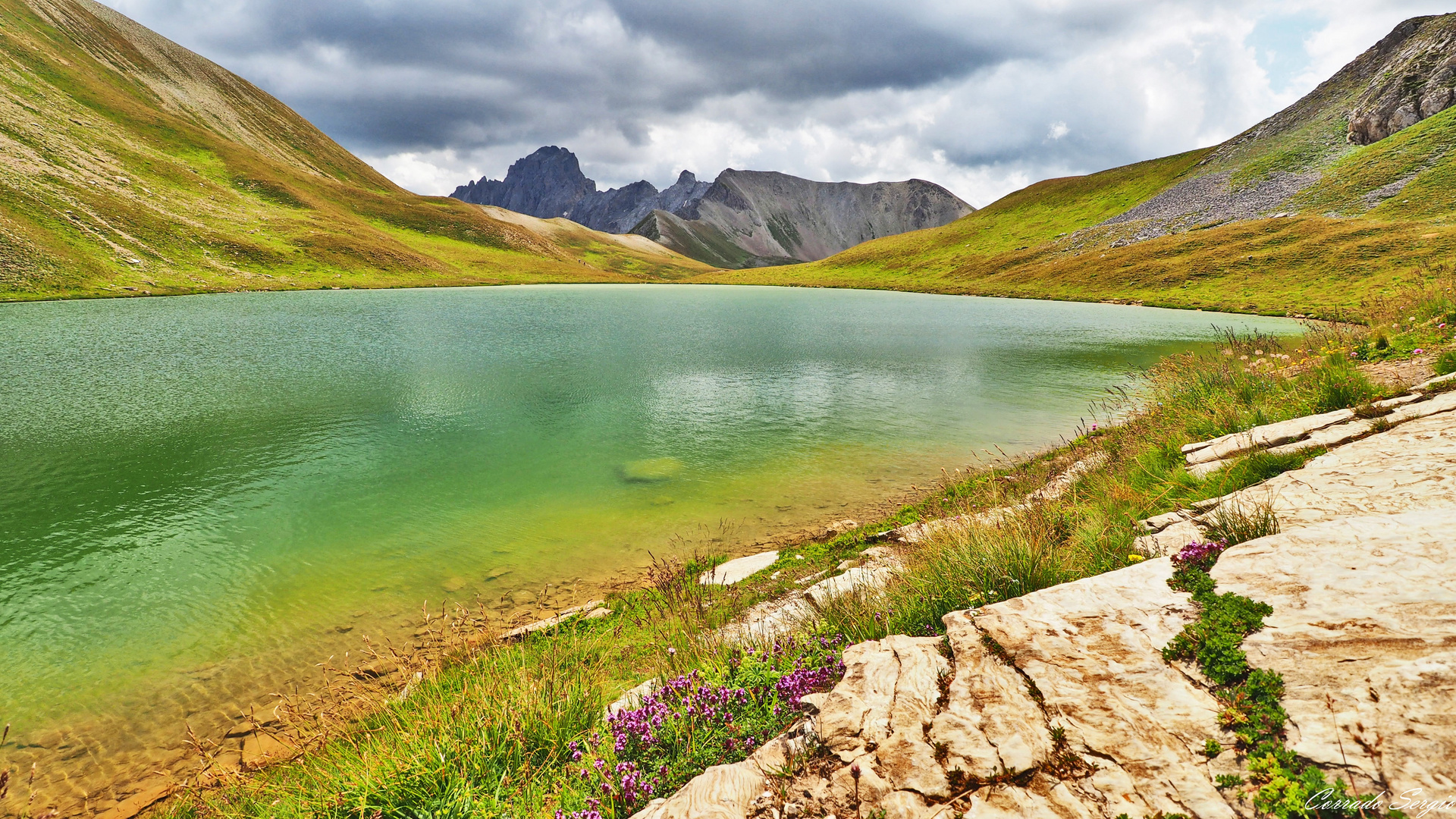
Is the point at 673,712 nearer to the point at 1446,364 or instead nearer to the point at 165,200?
the point at 1446,364

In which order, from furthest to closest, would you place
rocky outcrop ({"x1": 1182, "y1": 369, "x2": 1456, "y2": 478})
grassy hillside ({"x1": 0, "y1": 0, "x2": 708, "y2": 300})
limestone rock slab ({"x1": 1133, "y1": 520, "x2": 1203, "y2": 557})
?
grassy hillside ({"x1": 0, "y1": 0, "x2": 708, "y2": 300}) < rocky outcrop ({"x1": 1182, "y1": 369, "x2": 1456, "y2": 478}) < limestone rock slab ({"x1": 1133, "y1": 520, "x2": 1203, "y2": 557})

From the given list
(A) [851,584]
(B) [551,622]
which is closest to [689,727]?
(A) [851,584]

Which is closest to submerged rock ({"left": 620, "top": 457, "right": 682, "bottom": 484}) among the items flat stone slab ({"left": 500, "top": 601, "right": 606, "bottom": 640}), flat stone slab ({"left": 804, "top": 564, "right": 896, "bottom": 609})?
flat stone slab ({"left": 500, "top": 601, "right": 606, "bottom": 640})

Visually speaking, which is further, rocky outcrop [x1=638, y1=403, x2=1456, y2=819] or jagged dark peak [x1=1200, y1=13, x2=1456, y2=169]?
jagged dark peak [x1=1200, y1=13, x2=1456, y2=169]

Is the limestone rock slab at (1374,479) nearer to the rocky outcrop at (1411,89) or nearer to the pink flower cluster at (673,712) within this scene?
the pink flower cluster at (673,712)

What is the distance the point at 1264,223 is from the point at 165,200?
19845 cm

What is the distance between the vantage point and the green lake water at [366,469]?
971cm

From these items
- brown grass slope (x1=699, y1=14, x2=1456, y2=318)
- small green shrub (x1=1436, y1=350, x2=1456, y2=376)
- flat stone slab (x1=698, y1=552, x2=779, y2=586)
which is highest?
brown grass slope (x1=699, y1=14, x2=1456, y2=318)

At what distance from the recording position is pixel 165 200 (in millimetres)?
105250

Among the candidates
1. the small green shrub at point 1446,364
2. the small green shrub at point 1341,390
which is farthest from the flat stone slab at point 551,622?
the small green shrub at point 1446,364

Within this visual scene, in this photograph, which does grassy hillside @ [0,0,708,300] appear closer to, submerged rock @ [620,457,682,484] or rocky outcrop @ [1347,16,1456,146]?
submerged rock @ [620,457,682,484]

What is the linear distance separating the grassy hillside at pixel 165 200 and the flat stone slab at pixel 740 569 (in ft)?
318

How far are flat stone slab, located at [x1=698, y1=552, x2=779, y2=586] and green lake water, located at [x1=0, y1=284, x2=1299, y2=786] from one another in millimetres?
1540

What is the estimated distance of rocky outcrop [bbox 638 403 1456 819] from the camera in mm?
3102
